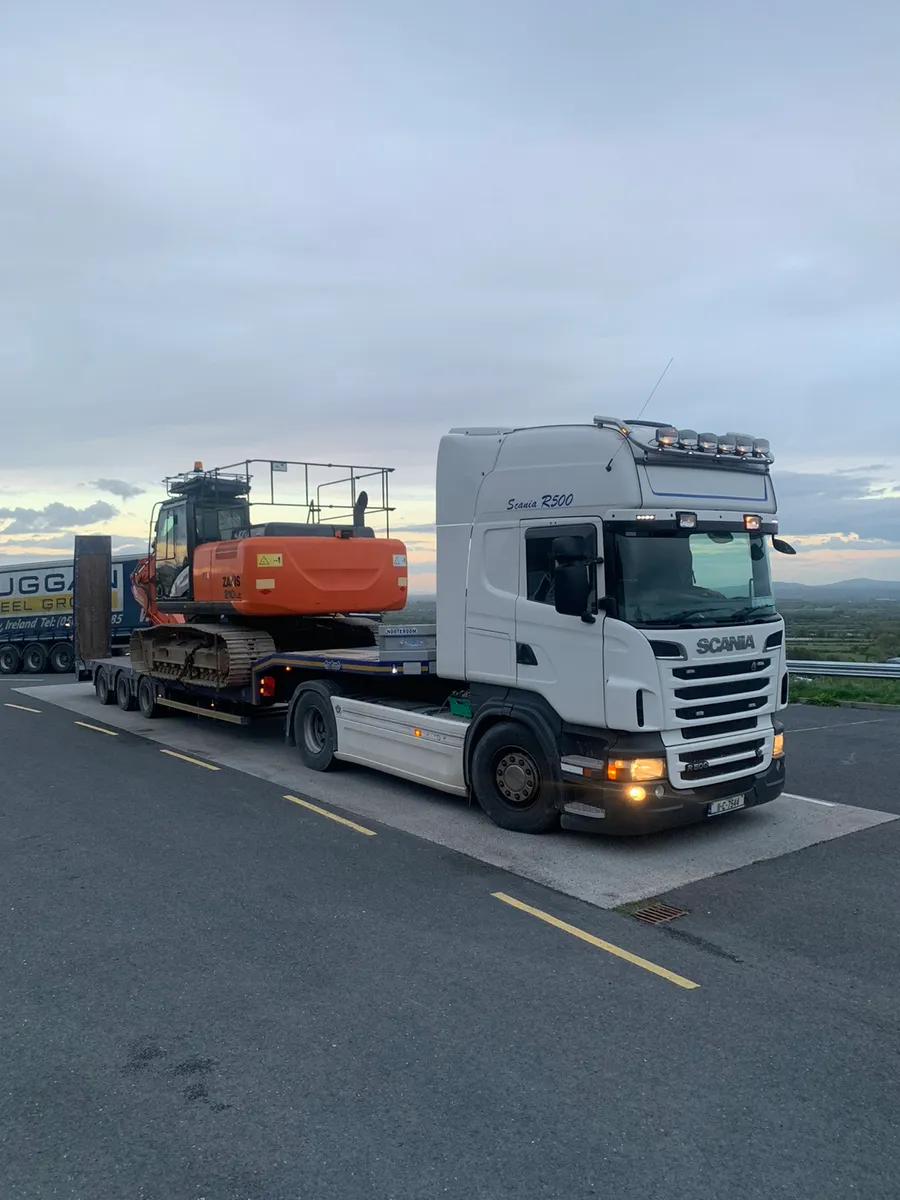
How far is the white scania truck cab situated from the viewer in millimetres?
7199

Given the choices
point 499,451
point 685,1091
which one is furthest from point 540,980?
point 499,451

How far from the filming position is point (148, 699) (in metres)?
16.1

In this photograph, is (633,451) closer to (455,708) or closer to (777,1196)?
(455,708)

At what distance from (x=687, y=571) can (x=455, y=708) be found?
286 cm

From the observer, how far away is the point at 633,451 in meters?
7.47

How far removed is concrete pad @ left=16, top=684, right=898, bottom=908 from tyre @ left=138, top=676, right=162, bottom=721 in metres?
5.09

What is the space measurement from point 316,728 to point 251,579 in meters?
2.13

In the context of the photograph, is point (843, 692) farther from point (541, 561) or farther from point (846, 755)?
point (541, 561)

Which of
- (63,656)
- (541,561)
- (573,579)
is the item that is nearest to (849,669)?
(541,561)

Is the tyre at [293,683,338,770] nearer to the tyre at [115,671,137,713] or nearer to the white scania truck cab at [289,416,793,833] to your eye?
the white scania truck cab at [289,416,793,833]

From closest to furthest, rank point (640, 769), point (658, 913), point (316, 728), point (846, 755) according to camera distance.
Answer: point (658, 913) < point (640, 769) < point (316, 728) < point (846, 755)

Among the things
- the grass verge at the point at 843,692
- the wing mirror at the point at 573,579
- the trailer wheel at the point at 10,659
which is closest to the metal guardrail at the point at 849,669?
the grass verge at the point at 843,692

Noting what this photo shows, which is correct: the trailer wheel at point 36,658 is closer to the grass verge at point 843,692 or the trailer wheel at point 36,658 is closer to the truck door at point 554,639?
the grass verge at point 843,692

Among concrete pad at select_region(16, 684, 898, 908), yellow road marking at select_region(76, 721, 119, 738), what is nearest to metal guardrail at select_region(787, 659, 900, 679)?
concrete pad at select_region(16, 684, 898, 908)
